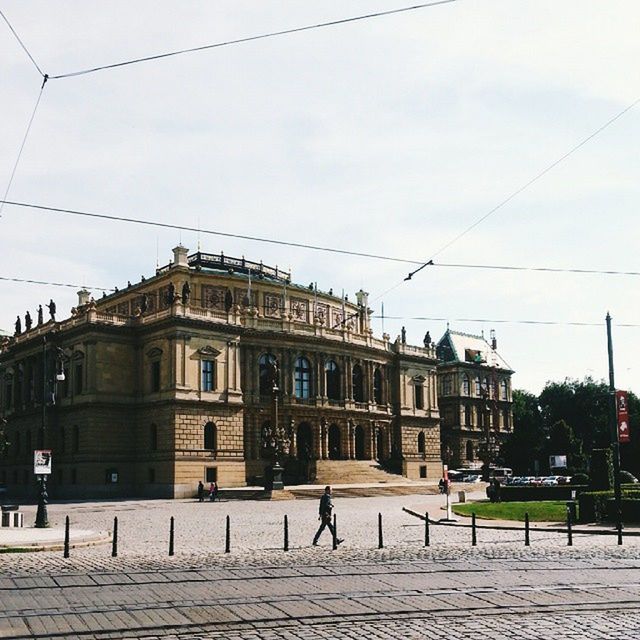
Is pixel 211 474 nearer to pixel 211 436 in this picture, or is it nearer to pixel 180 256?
pixel 211 436

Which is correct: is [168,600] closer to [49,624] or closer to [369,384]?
[49,624]

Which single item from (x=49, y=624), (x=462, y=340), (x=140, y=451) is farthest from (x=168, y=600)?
(x=462, y=340)

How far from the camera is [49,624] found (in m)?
12.1

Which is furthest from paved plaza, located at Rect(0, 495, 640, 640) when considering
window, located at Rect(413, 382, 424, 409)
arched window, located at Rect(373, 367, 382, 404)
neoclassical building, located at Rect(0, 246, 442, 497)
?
window, located at Rect(413, 382, 424, 409)

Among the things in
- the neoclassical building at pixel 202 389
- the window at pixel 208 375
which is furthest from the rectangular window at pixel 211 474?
the window at pixel 208 375

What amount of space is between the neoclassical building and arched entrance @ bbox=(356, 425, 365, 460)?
0.32 ft

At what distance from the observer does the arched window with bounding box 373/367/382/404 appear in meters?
87.1

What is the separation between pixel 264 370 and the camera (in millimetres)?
76812

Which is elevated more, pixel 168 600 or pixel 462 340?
pixel 462 340

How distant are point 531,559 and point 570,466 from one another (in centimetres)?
6778

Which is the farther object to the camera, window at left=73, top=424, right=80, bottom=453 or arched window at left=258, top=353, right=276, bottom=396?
arched window at left=258, top=353, right=276, bottom=396

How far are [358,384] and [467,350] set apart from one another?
45.3m

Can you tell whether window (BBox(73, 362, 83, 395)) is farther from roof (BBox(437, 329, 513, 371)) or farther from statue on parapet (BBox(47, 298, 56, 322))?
roof (BBox(437, 329, 513, 371))

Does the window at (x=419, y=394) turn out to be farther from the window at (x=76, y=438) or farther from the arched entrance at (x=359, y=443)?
the window at (x=76, y=438)
